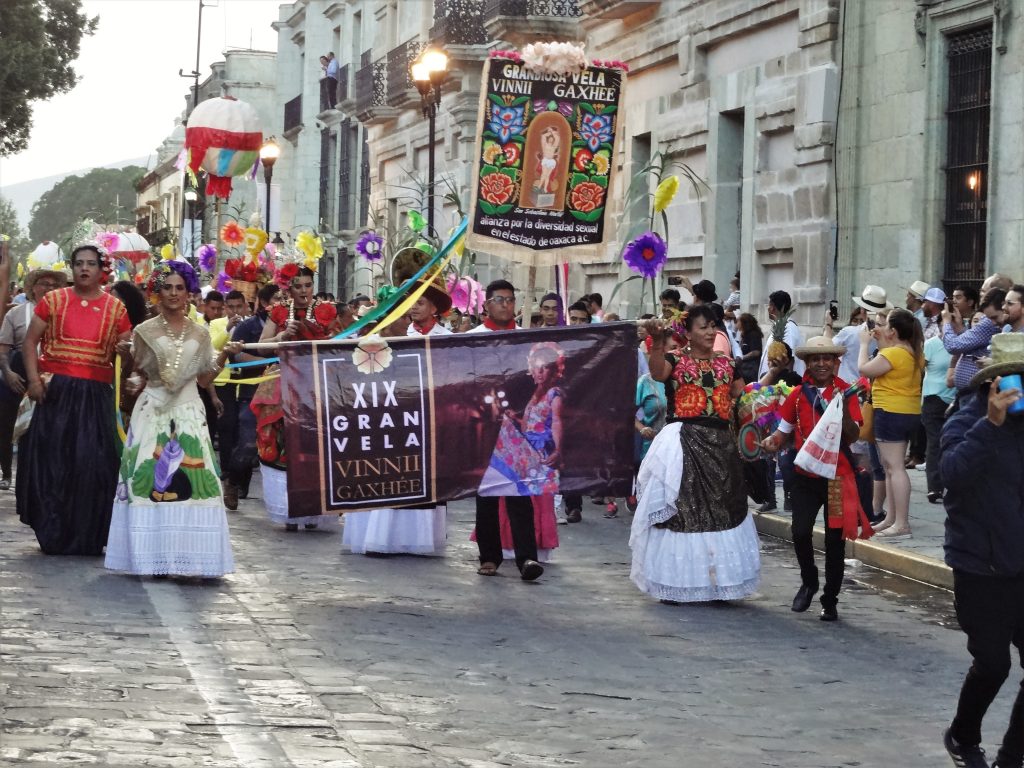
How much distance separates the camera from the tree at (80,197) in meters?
141

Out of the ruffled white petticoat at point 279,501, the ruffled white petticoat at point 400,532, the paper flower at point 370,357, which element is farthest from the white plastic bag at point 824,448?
the ruffled white petticoat at point 279,501

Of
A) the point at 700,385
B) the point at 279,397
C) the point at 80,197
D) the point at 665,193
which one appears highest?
the point at 80,197

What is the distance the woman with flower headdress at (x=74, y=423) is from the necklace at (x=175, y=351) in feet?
2.72

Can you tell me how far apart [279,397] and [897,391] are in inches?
183

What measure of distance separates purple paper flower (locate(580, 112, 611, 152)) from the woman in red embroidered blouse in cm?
298

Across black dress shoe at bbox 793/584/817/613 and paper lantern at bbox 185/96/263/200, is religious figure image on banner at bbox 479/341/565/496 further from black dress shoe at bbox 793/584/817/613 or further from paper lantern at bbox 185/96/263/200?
paper lantern at bbox 185/96/263/200

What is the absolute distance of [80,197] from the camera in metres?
144

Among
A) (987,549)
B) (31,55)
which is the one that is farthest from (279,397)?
(31,55)

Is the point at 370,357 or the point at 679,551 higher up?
the point at 370,357

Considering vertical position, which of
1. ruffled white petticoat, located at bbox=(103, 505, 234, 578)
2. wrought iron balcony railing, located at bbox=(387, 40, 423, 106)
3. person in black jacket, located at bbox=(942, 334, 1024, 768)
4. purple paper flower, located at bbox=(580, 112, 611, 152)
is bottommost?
ruffled white petticoat, located at bbox=(103, 505, 234, 578)

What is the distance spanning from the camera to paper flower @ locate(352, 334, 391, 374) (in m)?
10.5

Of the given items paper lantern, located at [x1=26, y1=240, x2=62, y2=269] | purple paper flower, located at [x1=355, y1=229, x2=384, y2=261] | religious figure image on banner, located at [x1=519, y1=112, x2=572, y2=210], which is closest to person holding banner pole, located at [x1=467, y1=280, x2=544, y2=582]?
religious figure image on banner, located at [x1=519, y1=112, x2=572, y2=210]

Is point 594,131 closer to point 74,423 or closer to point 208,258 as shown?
point 74,423

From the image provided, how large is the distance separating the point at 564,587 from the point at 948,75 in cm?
956
